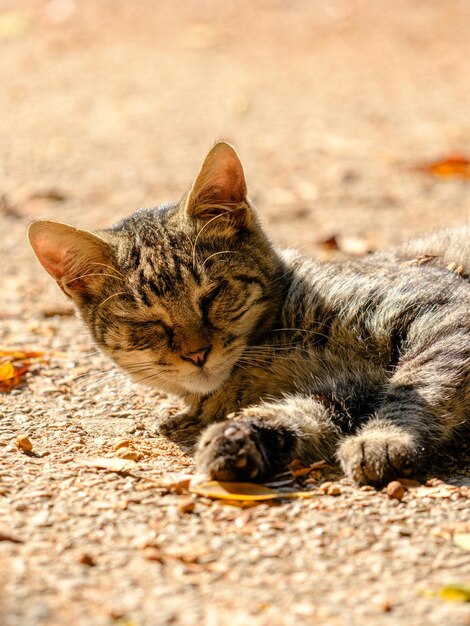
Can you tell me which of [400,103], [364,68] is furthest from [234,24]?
[400,103]

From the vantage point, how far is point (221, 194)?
12.7 feet

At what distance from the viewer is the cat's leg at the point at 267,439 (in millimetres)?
2947

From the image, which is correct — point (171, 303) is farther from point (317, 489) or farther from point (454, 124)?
point (454, 124)

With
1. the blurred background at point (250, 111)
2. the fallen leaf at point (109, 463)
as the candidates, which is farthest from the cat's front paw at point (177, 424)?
the blurred background at point (250, 111)

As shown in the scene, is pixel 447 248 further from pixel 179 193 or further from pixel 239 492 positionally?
pixel 179 193

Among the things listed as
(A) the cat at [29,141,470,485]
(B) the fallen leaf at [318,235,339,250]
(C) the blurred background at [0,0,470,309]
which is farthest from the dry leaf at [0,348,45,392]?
(B) the fallen leaf at [318,235,339,250]

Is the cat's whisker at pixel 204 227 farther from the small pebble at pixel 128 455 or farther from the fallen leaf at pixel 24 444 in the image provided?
the fallen leaf at pixel 24 444

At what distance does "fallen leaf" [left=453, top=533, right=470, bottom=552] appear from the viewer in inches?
101

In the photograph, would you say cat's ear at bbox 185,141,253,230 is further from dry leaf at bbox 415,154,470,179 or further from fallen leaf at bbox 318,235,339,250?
dry leaf at bbox 415,154,470,179

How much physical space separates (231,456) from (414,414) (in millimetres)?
715

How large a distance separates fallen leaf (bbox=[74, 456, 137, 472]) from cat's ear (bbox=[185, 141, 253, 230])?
113 centimetres

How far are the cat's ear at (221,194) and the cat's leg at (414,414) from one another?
3.25ft

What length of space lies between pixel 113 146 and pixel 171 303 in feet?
17.2

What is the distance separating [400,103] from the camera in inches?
374
